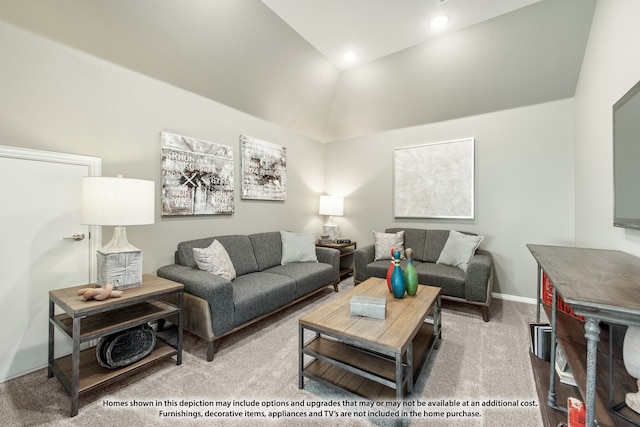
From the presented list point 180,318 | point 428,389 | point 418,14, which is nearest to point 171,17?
point 418,14

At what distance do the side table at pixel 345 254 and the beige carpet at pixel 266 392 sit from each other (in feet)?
6.15

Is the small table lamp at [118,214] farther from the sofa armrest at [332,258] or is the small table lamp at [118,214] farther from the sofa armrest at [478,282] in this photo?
the sofa armrest at [478,282]

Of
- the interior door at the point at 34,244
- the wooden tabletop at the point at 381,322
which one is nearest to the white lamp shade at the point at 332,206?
the wooden tabletop at the point at 381,322

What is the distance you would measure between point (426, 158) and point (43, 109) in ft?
13.1

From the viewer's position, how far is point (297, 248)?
3459 millimetres

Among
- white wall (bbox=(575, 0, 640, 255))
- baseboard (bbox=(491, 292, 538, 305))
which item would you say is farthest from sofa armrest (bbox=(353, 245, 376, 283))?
white wall (bbox=(575, 0, 640, 255))

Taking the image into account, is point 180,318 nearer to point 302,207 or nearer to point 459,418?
point 459,418

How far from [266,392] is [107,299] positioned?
115 centimetres

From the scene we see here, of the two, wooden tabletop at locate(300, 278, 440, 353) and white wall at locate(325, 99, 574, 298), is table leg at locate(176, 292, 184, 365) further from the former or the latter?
white wall at locate(325, 99, 574, 298)

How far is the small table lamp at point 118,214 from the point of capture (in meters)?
1.68

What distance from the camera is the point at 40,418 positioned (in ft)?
4.70

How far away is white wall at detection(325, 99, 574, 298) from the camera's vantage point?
300 cm

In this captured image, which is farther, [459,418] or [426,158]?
[426,158]

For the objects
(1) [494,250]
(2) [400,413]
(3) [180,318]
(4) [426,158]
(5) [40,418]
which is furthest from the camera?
(4) [426,158]
